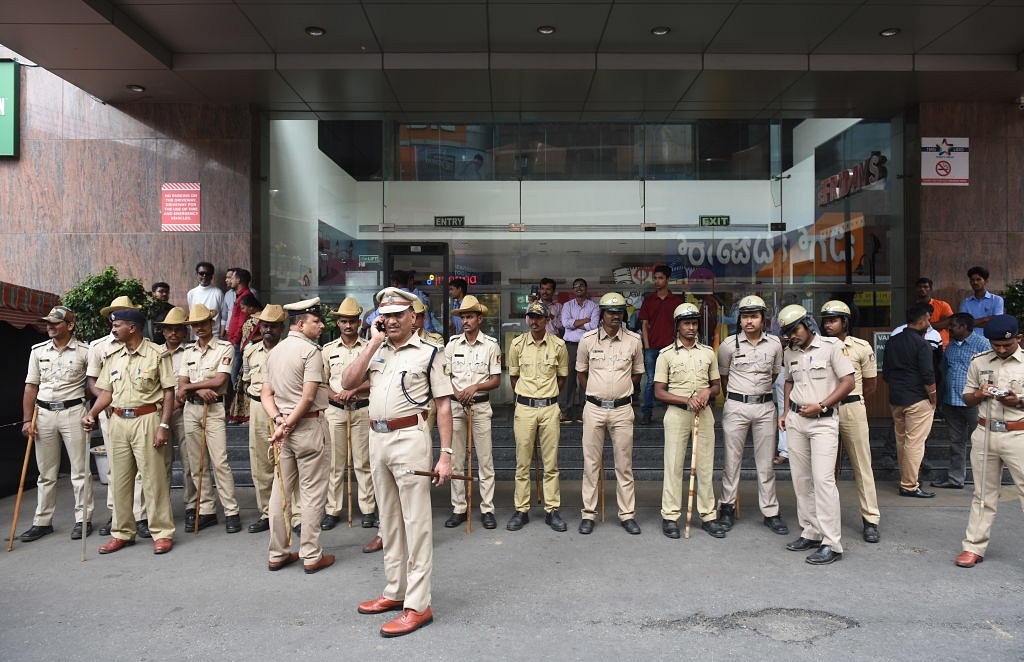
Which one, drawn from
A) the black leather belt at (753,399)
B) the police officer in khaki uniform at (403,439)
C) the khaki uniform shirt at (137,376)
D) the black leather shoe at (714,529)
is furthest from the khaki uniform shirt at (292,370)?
the black leather belt at (753,399)

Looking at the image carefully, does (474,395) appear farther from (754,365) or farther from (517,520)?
(754,365)

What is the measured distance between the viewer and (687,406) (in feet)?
21.5

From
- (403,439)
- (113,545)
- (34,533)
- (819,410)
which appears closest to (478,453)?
(403,439)

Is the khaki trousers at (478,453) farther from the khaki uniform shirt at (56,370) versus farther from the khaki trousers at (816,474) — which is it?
the khaki uniform shirt at (56,370)

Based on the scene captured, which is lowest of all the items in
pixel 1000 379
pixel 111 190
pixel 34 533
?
pixel 34 533

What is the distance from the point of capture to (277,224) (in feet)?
37.6

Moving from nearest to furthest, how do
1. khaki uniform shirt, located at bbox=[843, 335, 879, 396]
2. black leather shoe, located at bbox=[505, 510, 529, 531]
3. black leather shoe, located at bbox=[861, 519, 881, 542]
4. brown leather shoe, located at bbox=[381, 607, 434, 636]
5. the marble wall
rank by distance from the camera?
brown leather shoe, located at bbox=[381, 607, 434, 636] < black leather shoe, located at bbox=[861, 519, 881, 542] < black leather shoe, located at bbox=[505, 510, 529, 531] < khaki uniform shirt, located at bbox=[843, 335, 879, 396] < the marble wall

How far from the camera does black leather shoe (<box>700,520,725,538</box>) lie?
20.7 feet

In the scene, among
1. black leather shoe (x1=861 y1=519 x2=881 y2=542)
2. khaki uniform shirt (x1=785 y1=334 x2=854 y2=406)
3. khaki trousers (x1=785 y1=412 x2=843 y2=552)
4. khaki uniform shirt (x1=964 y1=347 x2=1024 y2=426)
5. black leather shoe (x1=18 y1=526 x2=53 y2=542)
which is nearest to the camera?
khaki uniform shirt (x1=964 y1=347 x2=1024 y2=426)

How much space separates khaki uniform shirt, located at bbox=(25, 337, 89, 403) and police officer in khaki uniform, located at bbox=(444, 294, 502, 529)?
3.36 m

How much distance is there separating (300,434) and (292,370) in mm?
476

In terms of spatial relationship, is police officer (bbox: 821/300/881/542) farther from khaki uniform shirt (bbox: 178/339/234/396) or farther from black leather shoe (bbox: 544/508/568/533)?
khaki uniform shirt (bbox: 178/339/234/396)

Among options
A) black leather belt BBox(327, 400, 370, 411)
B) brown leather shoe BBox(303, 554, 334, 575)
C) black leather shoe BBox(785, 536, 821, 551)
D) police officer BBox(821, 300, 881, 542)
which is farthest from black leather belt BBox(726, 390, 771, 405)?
brown leather shoe BBox(303, 554, 334, 575)

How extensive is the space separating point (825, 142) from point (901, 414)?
223 inches
